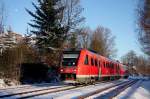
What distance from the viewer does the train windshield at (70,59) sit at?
88.8 ft

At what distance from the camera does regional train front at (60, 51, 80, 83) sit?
87.0ft

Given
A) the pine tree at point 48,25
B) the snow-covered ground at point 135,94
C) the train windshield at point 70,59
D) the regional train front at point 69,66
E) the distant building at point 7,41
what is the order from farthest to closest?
the pine tree at point 48,25 < the distant building at point 7,41 < the train windshield at point 70,59 < the regional train front at point 69,66 < the snow-covered ground at point 135,94

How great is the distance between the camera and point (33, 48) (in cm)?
3875

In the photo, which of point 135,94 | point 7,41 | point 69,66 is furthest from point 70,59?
point 7,41

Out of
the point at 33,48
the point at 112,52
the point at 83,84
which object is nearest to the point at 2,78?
the point at 83,84

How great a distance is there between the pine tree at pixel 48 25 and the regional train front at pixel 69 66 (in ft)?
38.4

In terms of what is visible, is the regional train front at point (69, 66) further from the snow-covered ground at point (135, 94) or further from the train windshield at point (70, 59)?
the snow-covered ground at point (135, 94)

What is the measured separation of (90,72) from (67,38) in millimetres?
12906

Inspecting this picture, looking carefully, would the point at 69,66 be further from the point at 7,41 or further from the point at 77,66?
the point at 7,41

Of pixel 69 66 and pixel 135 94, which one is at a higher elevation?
pixel 69 66

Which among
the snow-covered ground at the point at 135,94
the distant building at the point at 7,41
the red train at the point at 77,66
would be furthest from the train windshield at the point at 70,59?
the distant building at the point at 7,41

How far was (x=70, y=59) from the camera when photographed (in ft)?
89.7

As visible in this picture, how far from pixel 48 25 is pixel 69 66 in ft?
44.8

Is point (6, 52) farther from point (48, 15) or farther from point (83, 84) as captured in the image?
point (48, 15)
